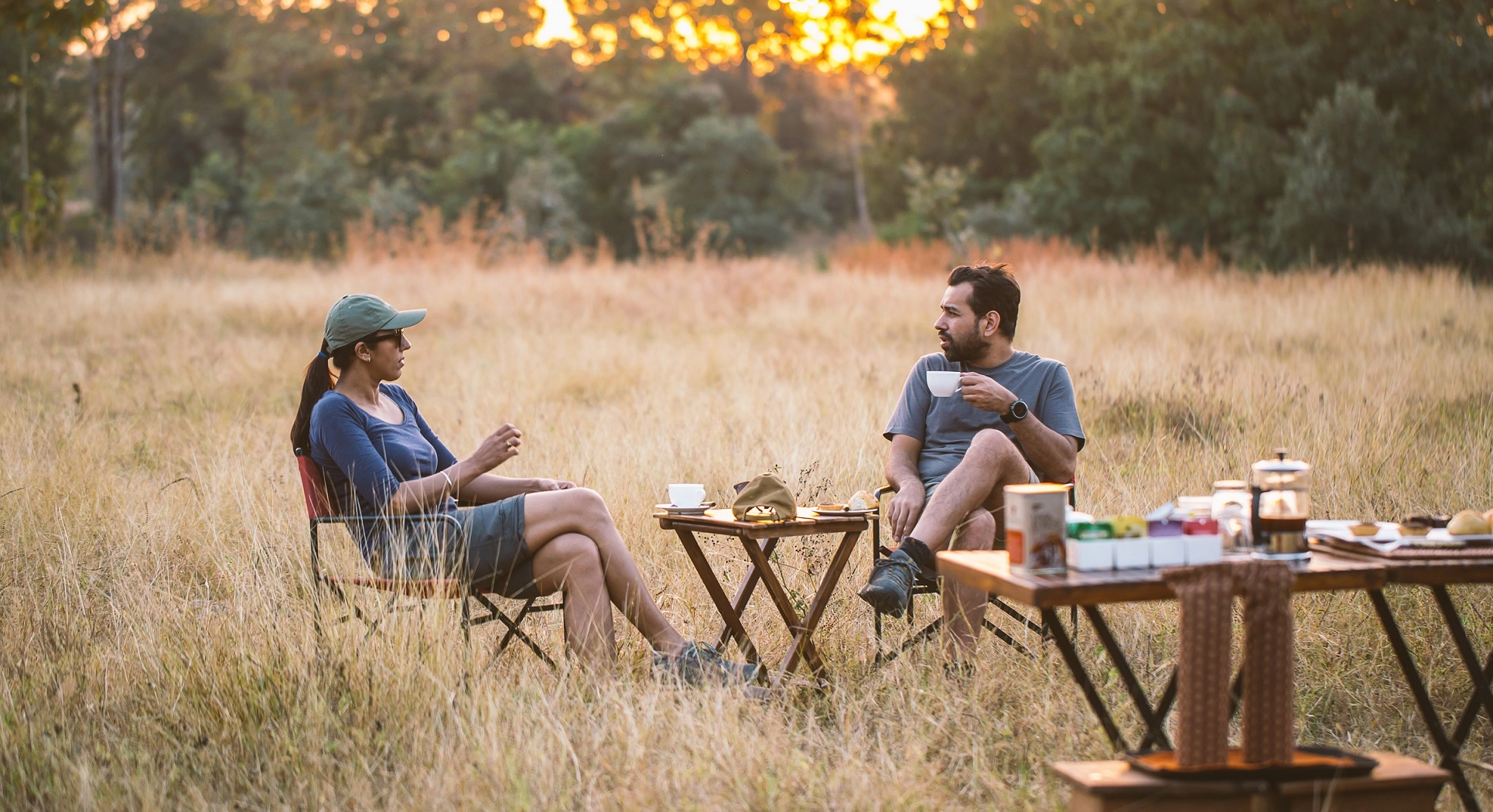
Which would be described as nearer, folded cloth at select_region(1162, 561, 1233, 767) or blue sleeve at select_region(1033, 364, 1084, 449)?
folded cloth at select_region(1162, 561, 1233, 767)

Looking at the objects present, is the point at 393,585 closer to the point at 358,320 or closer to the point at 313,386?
the point at 313,386

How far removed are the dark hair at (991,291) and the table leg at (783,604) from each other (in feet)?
3.56

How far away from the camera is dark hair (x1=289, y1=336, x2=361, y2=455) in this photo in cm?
349

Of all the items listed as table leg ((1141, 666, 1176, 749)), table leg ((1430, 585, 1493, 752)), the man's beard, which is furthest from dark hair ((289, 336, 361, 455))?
table leg ((1430, 585, 1493, 752))

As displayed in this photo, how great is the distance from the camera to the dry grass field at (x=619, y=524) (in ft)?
8.93

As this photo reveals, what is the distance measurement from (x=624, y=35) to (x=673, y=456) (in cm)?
3029

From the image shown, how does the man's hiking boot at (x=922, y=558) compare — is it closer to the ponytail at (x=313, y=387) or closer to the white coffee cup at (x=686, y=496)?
the white coffee cup at (x=686, y=496)

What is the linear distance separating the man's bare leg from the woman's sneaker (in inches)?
21.1

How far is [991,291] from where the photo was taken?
3.83 m

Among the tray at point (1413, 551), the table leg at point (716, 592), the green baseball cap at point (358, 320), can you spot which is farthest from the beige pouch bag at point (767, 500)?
the tray at point (1413, 551)

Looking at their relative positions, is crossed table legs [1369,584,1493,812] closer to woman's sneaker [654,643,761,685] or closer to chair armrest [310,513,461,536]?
woman's sneaker [654,643,761,685]

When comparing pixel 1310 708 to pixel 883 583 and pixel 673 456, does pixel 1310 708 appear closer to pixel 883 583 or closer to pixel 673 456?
pixel 883 583

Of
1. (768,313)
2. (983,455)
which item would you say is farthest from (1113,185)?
(983,455)

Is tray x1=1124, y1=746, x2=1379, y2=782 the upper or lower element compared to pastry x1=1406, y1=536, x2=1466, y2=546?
lower
